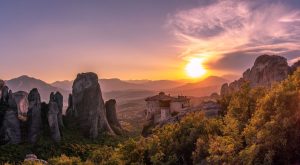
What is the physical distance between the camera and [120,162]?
50.6 meters

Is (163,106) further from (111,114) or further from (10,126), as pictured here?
(111,114)

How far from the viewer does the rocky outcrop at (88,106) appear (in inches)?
5782

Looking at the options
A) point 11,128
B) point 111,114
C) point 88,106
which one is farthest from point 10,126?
point 111,114

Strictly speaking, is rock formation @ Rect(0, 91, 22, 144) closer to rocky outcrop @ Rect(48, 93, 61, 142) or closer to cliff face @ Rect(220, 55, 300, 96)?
rocky outcrop @ Rect(48, 93, 61, 142)

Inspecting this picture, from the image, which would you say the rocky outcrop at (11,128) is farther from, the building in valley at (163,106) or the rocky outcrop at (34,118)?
the building in valley at (163,106)

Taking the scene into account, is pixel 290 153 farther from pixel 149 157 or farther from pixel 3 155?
pixel 3 155

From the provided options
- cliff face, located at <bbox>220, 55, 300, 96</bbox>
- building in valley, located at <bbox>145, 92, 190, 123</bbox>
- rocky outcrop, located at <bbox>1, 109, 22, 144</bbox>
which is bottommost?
rocky outcrop, located at <bbox>1, 109, 22, 144</bbox>

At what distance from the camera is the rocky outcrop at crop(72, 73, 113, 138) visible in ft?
482

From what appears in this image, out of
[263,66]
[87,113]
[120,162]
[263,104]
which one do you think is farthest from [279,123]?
[87,113]

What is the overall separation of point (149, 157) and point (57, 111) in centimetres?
8830

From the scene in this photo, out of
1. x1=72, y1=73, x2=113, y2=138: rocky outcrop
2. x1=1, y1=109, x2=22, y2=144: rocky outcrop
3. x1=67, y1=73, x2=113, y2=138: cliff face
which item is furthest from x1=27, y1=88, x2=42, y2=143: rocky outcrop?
x1=67, y1=73, x2=113, y2=138: cliff face

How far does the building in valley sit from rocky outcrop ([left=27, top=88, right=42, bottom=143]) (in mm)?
35881

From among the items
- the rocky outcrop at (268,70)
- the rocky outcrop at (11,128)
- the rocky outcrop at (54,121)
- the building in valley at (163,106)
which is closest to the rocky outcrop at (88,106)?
the rocky outcrop at (54,121)

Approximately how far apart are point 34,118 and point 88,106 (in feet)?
94.4
